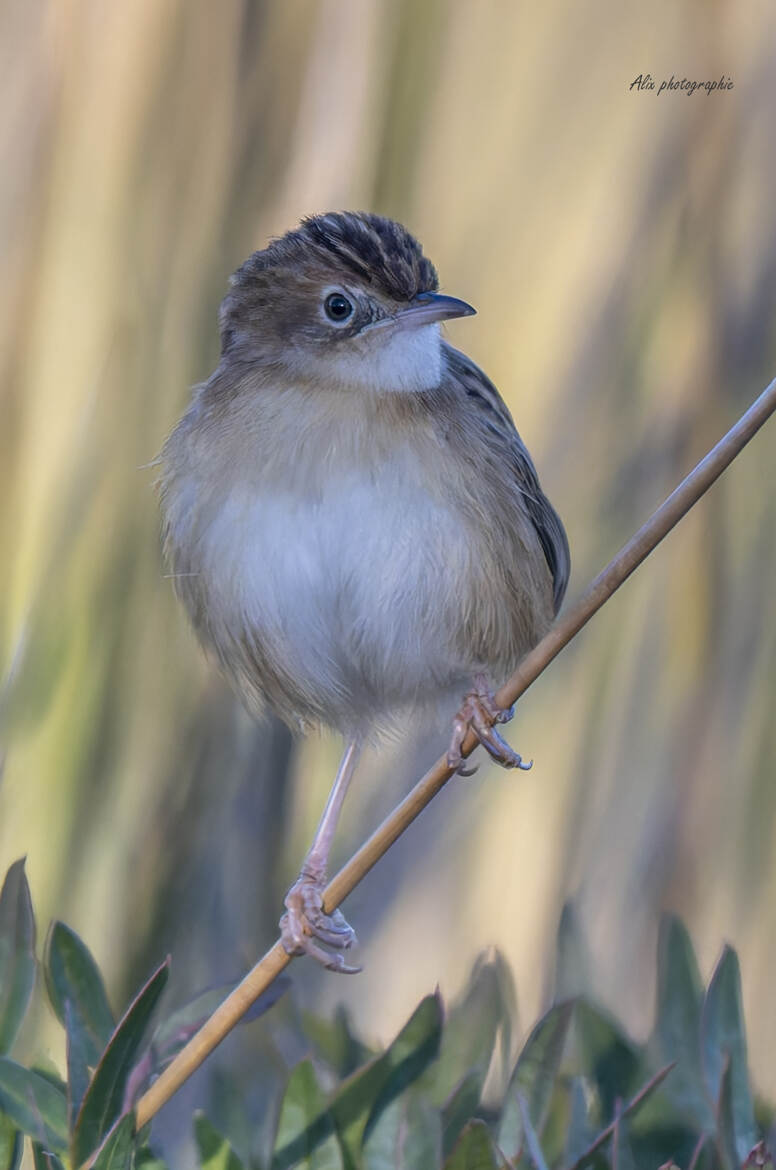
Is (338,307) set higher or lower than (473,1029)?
higher

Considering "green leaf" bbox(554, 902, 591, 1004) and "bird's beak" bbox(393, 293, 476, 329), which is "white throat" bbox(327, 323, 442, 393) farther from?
"green leaf" bbox(554, 902, 591, 1004)

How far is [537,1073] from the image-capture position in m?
1.64

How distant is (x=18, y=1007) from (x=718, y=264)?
1496 mm

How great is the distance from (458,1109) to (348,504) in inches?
33.4

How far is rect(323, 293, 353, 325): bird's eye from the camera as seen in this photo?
211cm

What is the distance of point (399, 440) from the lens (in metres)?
2.05

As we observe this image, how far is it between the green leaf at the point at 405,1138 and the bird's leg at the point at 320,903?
0.28 metres

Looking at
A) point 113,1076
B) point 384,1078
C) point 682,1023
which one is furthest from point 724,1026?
point 113,1076

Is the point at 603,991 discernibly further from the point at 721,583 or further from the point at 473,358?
the point at 473,358

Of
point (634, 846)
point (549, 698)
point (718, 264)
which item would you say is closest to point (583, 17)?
point (718, 264)

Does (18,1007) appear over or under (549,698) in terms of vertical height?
under

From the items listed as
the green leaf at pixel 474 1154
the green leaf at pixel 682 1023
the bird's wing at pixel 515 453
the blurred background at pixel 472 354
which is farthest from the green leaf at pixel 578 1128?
the bird's wing at pixel 515 453

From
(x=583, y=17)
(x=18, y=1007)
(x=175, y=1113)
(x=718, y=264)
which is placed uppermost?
A: (x=583, y=17)

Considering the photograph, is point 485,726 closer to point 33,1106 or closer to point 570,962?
point 570,962
